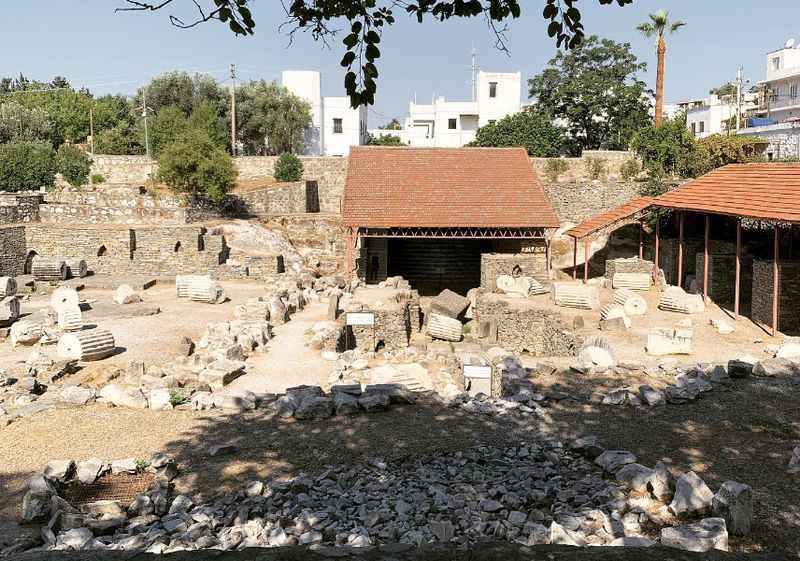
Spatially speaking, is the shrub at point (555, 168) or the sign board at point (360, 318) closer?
the sign board at point (360, 318)

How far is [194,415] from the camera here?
10875mm

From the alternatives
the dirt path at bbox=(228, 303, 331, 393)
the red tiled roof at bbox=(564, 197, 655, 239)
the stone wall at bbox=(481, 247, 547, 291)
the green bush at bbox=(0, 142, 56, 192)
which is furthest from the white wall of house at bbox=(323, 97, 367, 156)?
the dirt path at bbox=(228, 303, 331, 393)

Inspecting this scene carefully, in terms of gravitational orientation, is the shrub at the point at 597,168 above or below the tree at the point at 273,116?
below

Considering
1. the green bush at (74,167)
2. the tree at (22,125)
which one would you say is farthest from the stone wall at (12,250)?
the tree at (22,125)

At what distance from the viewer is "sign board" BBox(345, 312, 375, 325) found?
1870 cm

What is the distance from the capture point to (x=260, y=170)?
145ft

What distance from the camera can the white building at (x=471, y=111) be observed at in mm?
55688

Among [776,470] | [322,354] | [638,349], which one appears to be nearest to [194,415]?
[322,354]

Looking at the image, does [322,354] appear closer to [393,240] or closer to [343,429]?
[343,429]

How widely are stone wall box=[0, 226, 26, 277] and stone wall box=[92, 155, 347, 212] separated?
45.3 feet

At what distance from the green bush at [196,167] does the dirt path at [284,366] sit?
15957 millimetres

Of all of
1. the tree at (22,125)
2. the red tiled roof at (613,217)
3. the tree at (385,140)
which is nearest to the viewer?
the red tiled roof at (613,217)

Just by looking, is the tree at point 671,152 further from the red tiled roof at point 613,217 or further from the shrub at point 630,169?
the red tiled roof at point 613,217

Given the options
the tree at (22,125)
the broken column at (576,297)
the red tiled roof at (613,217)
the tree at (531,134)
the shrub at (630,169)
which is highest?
the tree at (22,125)
